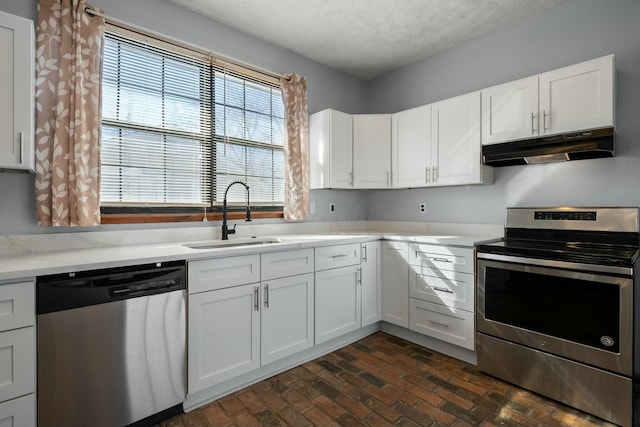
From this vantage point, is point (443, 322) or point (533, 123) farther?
point (443, 322)

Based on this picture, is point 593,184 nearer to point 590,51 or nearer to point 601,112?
point 601,112

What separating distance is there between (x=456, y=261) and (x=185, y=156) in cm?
228

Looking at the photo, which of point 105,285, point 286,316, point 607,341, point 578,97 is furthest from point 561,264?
point 105,285

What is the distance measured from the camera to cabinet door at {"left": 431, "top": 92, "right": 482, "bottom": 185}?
272 cm

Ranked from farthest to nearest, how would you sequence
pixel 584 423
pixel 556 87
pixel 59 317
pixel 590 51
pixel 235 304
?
pixel 590 51, pixel 556 87, pixel 235 304, pixel 584 423, pixel 59 317

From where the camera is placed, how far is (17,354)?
1.38m

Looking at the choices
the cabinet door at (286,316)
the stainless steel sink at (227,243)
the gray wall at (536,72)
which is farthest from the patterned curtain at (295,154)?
the gray wall at (536,72)

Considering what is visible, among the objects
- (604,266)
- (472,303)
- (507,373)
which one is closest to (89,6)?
(472,303)

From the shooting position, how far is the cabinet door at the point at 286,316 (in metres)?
2.23

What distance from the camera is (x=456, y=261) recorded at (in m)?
2.51

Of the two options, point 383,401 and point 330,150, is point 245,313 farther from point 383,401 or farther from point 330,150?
point 330,150

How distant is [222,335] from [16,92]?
1.69 metres

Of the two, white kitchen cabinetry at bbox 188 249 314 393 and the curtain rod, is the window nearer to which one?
the curtain rod

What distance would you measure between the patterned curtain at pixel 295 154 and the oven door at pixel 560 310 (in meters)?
1.65
